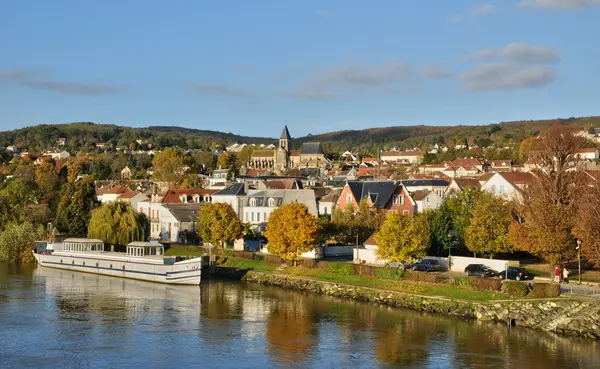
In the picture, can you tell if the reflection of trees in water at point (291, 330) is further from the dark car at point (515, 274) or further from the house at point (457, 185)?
the house at point (457, 185)

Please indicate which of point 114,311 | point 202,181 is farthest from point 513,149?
point 114,311

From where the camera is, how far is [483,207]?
43688 millimetres

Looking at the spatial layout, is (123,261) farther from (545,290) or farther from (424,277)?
(545,290)

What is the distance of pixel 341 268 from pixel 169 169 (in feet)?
242

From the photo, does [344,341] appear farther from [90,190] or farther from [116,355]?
[90,190]

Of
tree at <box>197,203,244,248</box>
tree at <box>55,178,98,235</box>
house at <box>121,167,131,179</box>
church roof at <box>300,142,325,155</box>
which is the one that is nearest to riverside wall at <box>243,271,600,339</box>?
tree at <box>197,203,244,248</box>

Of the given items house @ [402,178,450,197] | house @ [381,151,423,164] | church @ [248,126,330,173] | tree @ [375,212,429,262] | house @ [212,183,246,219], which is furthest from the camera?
church @ [248,126,330,173]

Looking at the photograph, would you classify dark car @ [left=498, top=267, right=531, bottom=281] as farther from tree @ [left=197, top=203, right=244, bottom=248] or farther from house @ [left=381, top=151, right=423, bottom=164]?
house @ [left=381, top=151, right=423, bottom=164]

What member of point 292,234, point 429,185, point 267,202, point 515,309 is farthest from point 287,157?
point 515,309

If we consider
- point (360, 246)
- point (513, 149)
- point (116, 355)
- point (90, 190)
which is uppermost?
point (513, 149)

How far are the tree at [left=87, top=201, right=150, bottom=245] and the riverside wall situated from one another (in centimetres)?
2322

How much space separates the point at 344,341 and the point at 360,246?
2308cm

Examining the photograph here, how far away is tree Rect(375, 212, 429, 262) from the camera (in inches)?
1601

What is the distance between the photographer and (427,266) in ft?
138
